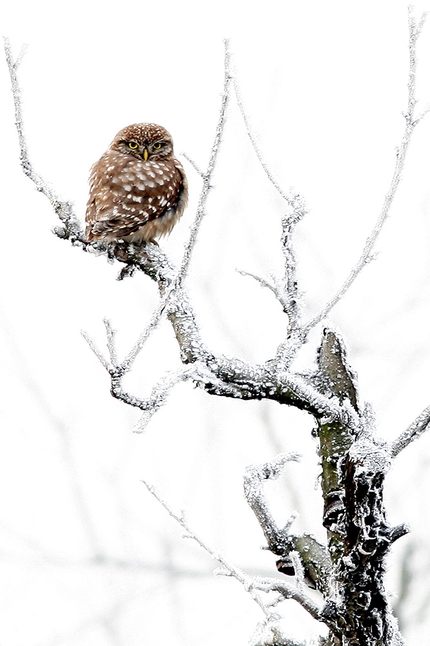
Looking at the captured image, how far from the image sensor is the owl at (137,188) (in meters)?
4.62

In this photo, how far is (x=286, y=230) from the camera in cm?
286

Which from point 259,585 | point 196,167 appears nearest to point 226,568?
point 259,585

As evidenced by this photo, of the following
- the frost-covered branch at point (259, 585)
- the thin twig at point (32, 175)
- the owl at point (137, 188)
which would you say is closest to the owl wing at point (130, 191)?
the owl at point (137, 188)

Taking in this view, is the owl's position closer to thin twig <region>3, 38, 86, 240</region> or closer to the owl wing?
the owl wing

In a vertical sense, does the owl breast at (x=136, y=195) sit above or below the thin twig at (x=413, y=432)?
above

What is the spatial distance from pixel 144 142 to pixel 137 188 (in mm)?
767

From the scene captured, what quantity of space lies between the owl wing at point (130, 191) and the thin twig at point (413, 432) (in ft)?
7.91

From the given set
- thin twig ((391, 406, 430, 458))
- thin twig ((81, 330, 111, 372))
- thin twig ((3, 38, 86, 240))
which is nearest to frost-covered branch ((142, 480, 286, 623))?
thin twig ((81, 330, 111, 372))

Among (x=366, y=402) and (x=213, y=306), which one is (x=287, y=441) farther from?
(x=366, y=402)

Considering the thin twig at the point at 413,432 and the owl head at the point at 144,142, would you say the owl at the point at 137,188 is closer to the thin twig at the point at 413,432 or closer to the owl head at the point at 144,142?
the owl head at the point at 144,142

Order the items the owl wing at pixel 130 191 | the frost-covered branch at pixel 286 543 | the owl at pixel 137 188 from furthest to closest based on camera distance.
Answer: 1. the owl wing at pixel 130 191
2. the owl at pixel 137 188
3. the frost-covered branch at pixel 286 543

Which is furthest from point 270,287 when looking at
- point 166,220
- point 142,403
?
point 166,220

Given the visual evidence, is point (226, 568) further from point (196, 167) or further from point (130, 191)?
point (130, 191)

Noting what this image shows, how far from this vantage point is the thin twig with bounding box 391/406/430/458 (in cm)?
240
